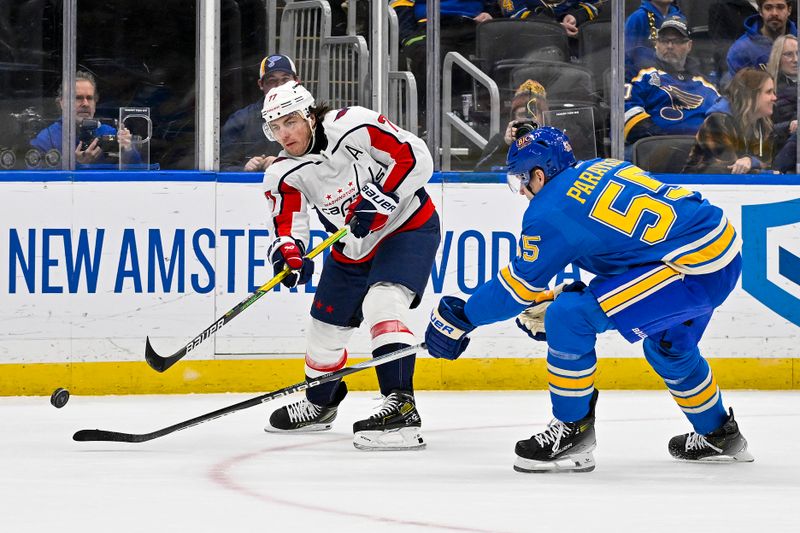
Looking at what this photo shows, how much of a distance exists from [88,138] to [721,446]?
3.08 metres

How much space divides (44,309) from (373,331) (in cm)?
188

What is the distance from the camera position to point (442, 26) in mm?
6008

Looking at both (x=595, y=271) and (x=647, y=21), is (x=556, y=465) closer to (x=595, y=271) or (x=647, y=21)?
(x=595, y=271)

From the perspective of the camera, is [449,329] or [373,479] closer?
[373,479]

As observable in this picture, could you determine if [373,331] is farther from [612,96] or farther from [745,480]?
[612,96]

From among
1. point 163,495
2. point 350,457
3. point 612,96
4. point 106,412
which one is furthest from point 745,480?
point 612,96

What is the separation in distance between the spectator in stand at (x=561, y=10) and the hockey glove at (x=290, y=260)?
2163mm

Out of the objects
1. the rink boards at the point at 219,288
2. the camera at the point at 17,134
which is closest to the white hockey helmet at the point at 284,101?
the rink boards at the point at 219,288

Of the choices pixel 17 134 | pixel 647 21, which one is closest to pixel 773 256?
pixel 647 21

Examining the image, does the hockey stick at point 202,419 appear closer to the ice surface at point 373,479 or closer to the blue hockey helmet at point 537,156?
the ice surface at point 373,479

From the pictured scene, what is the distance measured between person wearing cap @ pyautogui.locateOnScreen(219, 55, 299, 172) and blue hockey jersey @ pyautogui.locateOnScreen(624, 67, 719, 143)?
146 centimetres

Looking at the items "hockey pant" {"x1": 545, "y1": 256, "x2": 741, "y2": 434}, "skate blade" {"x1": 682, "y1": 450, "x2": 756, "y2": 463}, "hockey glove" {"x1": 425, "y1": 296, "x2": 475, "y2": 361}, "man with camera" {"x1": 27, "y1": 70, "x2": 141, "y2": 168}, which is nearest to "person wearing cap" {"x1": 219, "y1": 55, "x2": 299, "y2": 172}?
"man with camera" {"x1": 27, "y1": 70, "x2": 141, "y2": 168}

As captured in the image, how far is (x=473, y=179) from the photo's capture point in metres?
5.91

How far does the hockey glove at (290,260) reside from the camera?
4.23m
